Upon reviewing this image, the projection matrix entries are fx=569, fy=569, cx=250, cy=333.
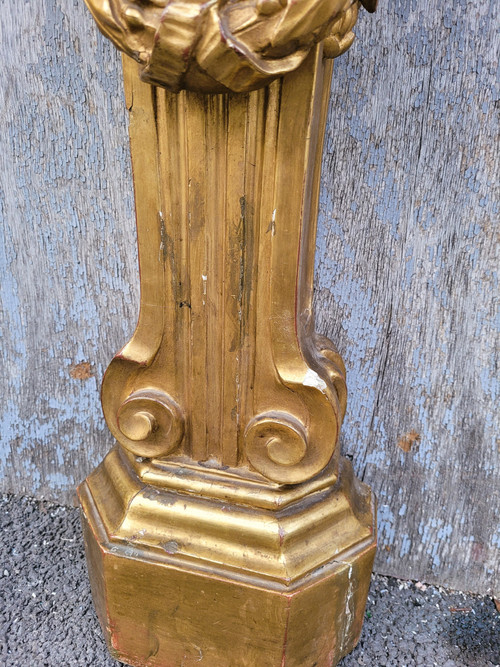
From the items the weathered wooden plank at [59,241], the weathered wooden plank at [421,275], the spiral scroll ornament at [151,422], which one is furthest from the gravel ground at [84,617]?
the spiral scroll ornament at [151,422]

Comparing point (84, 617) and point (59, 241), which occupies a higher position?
point (59, 241)

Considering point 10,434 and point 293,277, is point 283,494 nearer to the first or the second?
point 293,277

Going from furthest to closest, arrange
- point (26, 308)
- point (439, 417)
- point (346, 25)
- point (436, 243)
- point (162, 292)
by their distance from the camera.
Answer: point (26, 308)
point (439, 417)
point (436, 243)
point (162, 292)
point (346, 25)

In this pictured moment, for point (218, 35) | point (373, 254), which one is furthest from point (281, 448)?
point (218, 35)

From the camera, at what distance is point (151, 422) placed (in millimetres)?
859

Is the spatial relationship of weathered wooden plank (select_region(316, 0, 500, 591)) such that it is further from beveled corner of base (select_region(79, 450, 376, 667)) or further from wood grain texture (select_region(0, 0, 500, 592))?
beveled corner of base (select_region(79, 450, 376, 667))

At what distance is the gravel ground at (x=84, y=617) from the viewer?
40.1 inches

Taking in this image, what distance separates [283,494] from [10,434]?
76 centimetres

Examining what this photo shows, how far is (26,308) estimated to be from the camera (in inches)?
48.1

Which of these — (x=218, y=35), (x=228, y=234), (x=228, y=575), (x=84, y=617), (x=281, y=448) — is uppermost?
(x=218, y=35)

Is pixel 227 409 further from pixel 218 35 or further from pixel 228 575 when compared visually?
pixel 218 35

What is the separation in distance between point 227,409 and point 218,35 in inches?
19.8

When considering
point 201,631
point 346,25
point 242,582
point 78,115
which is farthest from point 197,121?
point 201,631

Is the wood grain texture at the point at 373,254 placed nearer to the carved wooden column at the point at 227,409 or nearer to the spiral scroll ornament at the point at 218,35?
the carved wooden column at the point at 227,409
